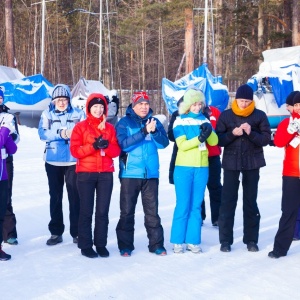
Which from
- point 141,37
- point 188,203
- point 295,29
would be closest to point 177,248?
point 188,203

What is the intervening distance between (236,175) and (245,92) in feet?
2.91

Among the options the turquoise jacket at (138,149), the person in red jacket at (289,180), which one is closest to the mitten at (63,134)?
the turquoise jacket at (138,149)

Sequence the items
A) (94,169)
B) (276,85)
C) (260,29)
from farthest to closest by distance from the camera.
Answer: (260,29)
(276,85)
(94,169)

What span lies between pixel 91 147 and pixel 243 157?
160 cm

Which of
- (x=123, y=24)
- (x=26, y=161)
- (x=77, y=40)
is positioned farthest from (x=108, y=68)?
(x=26, y=161)

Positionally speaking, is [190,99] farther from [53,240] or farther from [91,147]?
[53,240]

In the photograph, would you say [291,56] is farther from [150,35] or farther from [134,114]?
[150,35]

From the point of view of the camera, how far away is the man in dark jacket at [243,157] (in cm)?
610

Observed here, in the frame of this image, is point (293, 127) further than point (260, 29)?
No

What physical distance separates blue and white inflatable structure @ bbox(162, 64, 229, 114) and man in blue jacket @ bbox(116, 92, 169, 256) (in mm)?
13722

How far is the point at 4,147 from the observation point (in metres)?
5.97

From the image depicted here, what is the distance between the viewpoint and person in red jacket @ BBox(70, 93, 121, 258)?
5934 millimetres

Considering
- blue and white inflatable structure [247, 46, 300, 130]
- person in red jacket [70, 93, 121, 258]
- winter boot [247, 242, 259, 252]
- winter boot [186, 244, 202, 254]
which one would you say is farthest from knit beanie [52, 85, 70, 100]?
blue and white inflatable structure [247, 46, 300, 130]

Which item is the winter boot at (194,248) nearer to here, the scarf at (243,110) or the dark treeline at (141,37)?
the scarf at (243,110)
